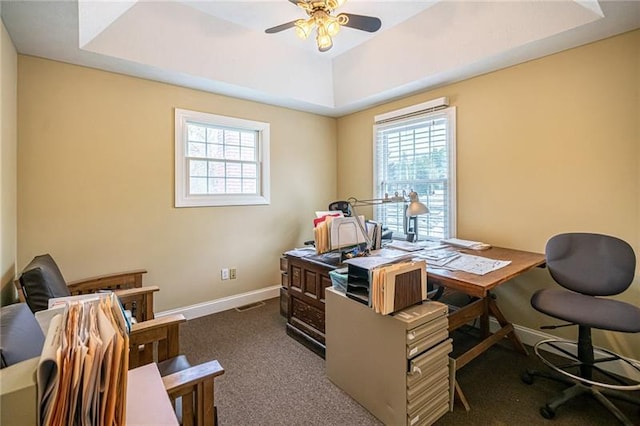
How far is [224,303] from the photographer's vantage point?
11.1 ft

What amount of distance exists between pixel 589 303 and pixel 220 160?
343 cm

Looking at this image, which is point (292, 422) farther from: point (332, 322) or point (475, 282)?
point (475, 282)

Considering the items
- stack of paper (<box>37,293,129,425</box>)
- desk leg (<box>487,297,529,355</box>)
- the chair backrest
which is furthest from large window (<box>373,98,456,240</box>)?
stack of paper (<box>37,293,129,425</box>)

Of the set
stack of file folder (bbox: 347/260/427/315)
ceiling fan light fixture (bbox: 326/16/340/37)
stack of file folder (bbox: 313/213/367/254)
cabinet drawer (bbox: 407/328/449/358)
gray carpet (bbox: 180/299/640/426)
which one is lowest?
gray carpet (bbox: 180/299/640/426)

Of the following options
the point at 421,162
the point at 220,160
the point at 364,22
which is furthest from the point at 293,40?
the point at 421,162

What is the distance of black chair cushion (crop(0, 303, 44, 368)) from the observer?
84cm

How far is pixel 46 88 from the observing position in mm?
2424

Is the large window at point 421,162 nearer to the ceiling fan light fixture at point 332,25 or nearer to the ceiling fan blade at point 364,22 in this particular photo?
the ceiling fan blade at point 364,22

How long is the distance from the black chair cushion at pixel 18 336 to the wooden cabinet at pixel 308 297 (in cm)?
164

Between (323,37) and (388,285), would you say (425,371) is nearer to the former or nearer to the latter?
(388,285)

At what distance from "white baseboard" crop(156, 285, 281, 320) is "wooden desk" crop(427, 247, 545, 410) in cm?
229

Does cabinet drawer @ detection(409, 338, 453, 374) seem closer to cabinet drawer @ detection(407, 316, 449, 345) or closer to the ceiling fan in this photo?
cabinet drawer @ detection(407, 316, 449, 345)

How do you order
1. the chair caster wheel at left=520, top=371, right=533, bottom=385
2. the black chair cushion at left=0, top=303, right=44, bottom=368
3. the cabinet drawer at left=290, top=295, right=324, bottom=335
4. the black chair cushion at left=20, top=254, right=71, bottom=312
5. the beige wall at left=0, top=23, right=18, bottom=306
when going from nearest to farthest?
1. the black chair cushion at left=0, top=303, right=44, bottom=368
2. the black chair cushion at left=20, top=254, right=71, bottom=312
3. the beige wall at left=0, top=23, right=18, bottom=306
4. the chair caster wheel at left=520, top=371, right=533, bottom=385
5. the cabinet drawer at left=290, top=295, right=324, bottom=335

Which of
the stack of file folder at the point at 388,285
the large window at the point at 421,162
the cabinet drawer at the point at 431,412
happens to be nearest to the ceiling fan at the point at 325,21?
the large window at the point at 421,162
